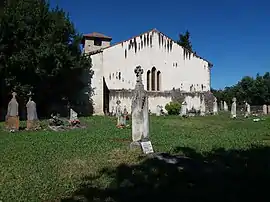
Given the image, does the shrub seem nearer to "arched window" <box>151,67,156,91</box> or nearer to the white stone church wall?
the white stone church wall

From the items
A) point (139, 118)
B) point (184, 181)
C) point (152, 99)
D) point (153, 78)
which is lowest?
point (184, 181)

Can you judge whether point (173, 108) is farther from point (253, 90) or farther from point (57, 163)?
point (253, 90)

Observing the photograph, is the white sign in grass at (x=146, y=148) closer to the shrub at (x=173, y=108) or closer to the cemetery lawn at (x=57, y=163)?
the cemetery lawn at (x=57, y=163)

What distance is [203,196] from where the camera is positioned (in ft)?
18.1

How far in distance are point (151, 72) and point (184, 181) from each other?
33159 mm

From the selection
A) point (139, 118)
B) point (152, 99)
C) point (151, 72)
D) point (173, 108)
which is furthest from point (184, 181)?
point (151, 72)

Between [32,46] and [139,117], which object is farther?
[32,46]

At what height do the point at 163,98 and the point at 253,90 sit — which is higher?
the point at 253,90

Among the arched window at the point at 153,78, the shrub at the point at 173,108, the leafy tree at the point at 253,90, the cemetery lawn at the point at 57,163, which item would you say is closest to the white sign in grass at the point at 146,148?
the cemetery lawn at the point at 57,163

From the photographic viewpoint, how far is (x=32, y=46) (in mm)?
26125

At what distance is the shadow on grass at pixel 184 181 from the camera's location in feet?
18.2

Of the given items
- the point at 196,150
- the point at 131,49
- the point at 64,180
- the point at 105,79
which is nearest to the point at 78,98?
the point at 105,79

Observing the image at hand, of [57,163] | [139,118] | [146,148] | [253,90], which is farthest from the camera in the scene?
[253,90]

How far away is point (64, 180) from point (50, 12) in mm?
24404
